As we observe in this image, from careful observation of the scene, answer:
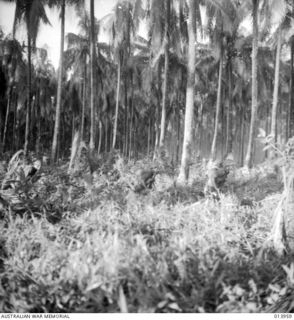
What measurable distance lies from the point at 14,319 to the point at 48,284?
0.43 m

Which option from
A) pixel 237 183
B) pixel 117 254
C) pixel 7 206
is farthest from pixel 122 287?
pixel 237 183

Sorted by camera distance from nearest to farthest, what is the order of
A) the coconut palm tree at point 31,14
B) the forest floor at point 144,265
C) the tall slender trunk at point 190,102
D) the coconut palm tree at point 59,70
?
the forest floor at point 144,265, the tall slender trunk at point 190,102, the coconut palm tree at point 59,70, the coconut palm tree at point 31,14

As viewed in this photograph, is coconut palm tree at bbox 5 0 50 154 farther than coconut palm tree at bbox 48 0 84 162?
Yes

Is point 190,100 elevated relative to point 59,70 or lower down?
lower down

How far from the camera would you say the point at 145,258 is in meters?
3.00

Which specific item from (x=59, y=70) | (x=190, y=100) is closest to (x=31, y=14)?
(x=59, y=70)

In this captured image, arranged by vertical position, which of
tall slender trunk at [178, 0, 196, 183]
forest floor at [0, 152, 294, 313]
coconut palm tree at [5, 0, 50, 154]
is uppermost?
coconut palm tree at [5, 0, 50, 154]

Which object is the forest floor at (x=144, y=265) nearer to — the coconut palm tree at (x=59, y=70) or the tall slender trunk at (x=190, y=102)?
the tall slender trunk at (x=190, y=102)

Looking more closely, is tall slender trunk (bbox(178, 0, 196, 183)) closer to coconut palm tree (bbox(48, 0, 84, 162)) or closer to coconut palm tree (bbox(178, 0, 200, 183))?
coconut palm tree (bbox(178, 0, 200, 183))

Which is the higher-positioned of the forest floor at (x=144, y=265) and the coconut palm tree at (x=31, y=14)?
the coconut palm tree at (x=31, y=14)

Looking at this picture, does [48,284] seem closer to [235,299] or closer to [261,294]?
[235,299]

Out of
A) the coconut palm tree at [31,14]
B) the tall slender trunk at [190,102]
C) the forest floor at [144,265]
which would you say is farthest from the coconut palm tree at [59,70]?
the forest floor at [144,265]

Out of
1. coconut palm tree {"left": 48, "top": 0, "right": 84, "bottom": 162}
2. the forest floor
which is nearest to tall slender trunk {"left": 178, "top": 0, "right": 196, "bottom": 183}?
the forest floor

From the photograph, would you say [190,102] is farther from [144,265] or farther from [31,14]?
[31,14]
